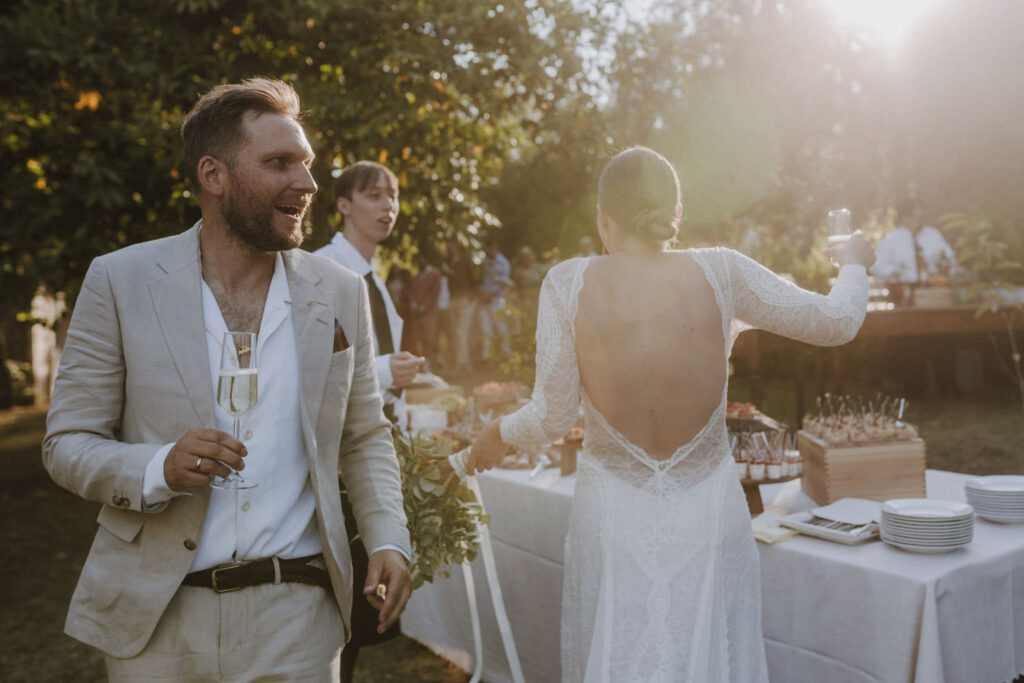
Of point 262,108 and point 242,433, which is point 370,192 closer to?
point 262,108

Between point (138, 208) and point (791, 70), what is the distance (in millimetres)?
14193

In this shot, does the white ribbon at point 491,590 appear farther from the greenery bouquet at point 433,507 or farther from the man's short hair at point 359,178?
the man's short hair at point 359,178

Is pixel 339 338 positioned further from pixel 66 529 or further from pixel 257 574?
pixel 66 529

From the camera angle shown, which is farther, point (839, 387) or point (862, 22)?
point (862, 22)

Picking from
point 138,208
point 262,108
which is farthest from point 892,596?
point 138,208

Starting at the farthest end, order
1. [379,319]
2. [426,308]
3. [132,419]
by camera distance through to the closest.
→ [426,308] → [379,319] → [132,419]

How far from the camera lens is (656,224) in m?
2.32

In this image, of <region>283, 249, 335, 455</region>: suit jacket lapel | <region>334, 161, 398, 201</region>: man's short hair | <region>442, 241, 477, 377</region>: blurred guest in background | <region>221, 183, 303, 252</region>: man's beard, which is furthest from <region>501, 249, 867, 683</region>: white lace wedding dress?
<region>442, 241, 477, 377</region>: blurred guest in background

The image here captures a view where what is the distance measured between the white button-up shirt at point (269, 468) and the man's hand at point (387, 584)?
0.14m

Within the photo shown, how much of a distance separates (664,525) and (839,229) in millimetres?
1146

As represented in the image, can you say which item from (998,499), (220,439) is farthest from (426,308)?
(220,439)

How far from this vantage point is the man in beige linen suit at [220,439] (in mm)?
1653

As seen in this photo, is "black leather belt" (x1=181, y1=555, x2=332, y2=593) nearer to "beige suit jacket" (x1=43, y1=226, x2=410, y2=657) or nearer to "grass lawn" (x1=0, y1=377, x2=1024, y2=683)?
"beige suit jacket" (x1=43, y1=226, x2=410, y2=657)

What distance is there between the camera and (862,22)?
53.4 ft
